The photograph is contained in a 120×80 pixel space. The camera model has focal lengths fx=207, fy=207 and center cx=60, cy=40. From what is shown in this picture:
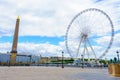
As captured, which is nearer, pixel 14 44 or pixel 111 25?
pixel 111 25

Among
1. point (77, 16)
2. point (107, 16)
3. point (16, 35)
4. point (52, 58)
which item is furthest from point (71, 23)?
point (52, 58)

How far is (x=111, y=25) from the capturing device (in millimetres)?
53438

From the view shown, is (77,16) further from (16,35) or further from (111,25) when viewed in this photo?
(16,35)

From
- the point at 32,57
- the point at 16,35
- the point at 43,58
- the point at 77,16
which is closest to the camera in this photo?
the point at 77,16

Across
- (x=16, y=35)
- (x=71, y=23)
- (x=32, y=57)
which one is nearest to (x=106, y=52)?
(x=71, y=23)

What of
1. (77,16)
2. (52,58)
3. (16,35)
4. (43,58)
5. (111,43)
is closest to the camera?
(111,43)

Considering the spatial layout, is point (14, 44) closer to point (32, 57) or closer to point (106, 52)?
→ point (106, 52)

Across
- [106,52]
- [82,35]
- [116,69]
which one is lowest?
[116,69]

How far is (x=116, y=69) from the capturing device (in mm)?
23719

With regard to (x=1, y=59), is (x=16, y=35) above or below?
above

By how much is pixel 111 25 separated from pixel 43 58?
11787 centimetres

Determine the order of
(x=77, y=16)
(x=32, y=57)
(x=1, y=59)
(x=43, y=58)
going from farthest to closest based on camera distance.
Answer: (x=43, y=58)
(x=32, y=57)
(x=1, y=59)
(x=77, y=16)

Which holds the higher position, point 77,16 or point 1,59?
point 77,16

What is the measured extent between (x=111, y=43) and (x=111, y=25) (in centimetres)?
466
